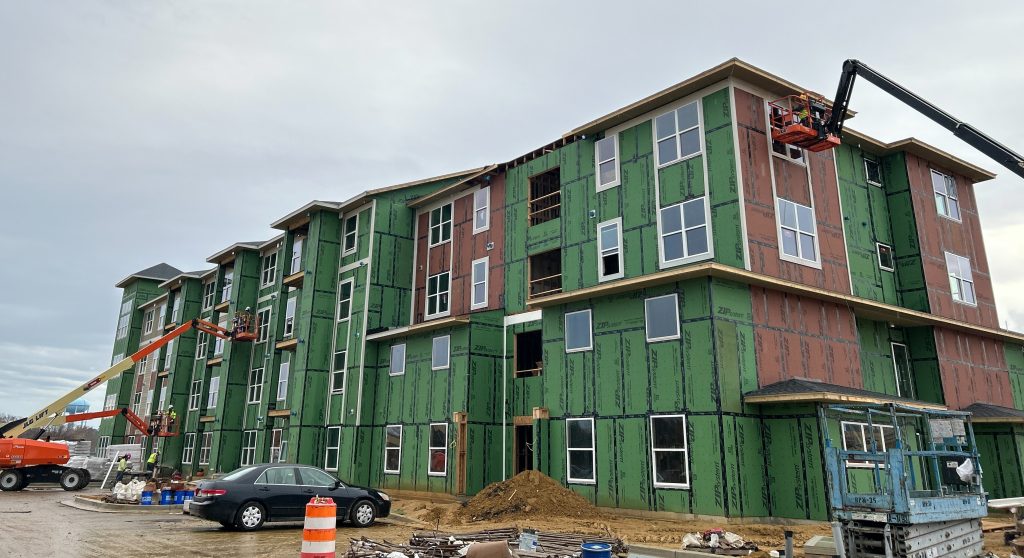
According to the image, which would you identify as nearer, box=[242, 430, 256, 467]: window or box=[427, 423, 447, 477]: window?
box=[427, 423, 447, 477]: window

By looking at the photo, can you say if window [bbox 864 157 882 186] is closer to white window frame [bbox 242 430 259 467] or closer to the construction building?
the construction building

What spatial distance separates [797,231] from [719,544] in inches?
450

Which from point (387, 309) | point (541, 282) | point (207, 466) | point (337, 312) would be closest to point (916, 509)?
point (541, 282)

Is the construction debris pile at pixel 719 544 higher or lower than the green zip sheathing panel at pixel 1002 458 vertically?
lower

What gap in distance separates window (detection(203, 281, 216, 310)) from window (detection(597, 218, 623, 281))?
3377 centimetres

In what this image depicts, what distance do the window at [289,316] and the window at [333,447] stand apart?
7.96 m

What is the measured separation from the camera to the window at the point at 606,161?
23062 millimetres

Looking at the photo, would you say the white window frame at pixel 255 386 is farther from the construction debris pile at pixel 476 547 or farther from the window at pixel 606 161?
the construction debris pile at pixel 476 547

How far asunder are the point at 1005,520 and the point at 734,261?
10325mm

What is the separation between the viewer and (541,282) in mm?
26656

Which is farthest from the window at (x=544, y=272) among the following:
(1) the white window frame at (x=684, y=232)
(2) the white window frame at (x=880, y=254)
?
(2) the white window frame at (x=880, y=254)

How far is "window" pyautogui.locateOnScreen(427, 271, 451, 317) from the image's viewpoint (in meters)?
30.0

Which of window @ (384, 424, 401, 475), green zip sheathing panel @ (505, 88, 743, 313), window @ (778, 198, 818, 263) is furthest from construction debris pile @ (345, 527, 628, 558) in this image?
window @ (384, 424, 401, 475)

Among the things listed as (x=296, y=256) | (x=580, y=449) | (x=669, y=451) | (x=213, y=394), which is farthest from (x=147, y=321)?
(x=669, y=451)
